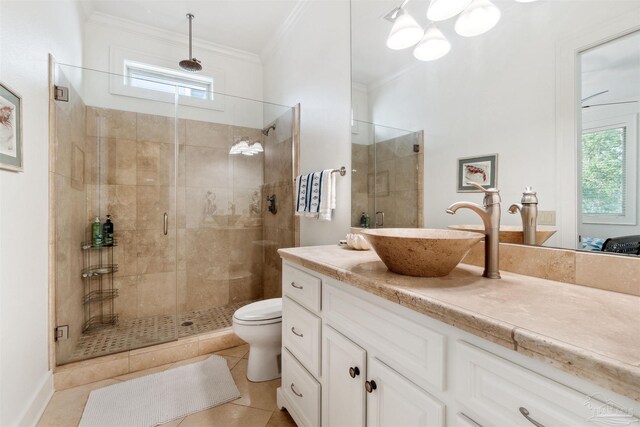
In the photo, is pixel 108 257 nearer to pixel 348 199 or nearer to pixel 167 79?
pixel 167 79

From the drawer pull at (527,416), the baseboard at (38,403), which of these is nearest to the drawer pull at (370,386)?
the drawer pull at (527,416)

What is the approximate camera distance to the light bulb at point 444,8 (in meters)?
1.20

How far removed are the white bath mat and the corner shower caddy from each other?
2.94 feet

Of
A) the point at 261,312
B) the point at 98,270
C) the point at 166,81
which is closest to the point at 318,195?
the point at 261,312

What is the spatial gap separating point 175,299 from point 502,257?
104 inches

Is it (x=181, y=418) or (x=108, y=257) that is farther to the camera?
(x=108, y=257)

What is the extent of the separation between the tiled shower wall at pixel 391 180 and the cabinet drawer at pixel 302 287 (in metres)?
0.61

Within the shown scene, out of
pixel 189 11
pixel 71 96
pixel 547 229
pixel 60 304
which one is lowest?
pixel 60 304

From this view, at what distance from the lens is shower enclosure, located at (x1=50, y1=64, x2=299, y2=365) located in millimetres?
2254

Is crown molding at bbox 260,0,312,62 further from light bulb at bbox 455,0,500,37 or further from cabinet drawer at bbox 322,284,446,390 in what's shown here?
cabinet drawer at bbox 322,284,446,390

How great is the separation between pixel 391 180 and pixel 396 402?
1.13m

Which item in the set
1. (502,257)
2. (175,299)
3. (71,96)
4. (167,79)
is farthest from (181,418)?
(167,79)

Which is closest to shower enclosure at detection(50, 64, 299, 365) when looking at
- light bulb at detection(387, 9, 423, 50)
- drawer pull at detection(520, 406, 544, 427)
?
light bulb at detection(387, 9, 423, 50)

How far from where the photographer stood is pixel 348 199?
2.01 meters
